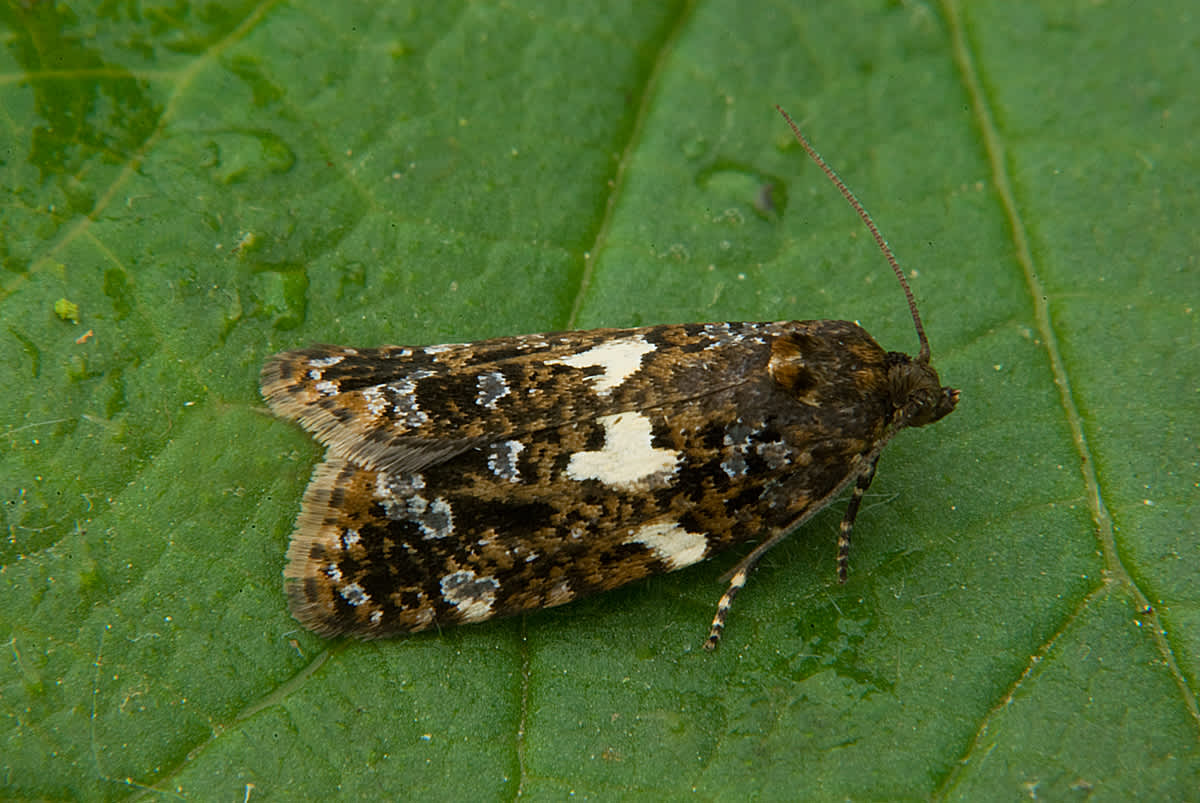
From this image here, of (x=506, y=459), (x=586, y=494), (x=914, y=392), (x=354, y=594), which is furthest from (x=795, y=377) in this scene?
(x=354, y=594)

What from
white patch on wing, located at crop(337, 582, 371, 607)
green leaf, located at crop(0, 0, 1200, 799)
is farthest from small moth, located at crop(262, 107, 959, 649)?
green leaf, located at crop(0, 0, 1200, 799)

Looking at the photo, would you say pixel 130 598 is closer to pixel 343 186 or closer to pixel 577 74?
pixel 343 186

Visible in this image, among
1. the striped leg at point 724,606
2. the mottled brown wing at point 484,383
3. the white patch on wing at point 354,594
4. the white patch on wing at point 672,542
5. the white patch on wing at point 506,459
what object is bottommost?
the striped leg at point 724,606

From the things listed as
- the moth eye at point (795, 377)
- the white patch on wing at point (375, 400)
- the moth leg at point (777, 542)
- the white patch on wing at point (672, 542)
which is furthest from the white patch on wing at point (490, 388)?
the moth leg at point (777, 542)

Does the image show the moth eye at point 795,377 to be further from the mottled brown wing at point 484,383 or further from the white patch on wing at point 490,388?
the white patch on wing at point 490,388

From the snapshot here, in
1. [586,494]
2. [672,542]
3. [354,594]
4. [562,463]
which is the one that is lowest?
[672,542]

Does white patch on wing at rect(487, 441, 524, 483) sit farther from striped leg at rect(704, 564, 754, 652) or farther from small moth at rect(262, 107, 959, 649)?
striped leg at rect(704, 564, 754, 652)

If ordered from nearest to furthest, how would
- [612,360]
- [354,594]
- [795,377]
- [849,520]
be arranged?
[354,594] < [795,377] < [612,360] < [849,520]

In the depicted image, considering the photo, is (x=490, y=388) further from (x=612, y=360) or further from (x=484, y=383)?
(x=612, y=360)

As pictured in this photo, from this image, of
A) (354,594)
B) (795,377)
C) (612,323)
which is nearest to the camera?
(354,594)

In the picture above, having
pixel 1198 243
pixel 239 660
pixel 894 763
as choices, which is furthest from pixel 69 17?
pixel 1198 243
